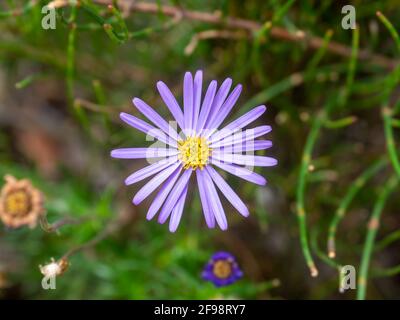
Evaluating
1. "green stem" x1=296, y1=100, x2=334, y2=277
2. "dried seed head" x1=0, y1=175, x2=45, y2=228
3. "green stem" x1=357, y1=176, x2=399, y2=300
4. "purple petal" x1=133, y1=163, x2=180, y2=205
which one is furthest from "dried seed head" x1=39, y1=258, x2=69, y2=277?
"green stem" x1=357, y1=176, x2=399, y2=300

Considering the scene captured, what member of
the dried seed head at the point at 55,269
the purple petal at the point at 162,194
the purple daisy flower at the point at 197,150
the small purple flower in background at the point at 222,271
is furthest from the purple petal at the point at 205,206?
the dried seed head at the point at 55,269

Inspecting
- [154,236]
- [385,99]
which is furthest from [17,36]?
[385,99]

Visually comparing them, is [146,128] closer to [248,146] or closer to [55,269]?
[248,146]

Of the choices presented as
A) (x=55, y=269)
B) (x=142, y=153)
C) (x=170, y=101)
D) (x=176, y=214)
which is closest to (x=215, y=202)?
(x=176, y=214)

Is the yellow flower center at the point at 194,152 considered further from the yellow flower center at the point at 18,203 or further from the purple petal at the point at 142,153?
the yellow flower center at the point at 18,203
